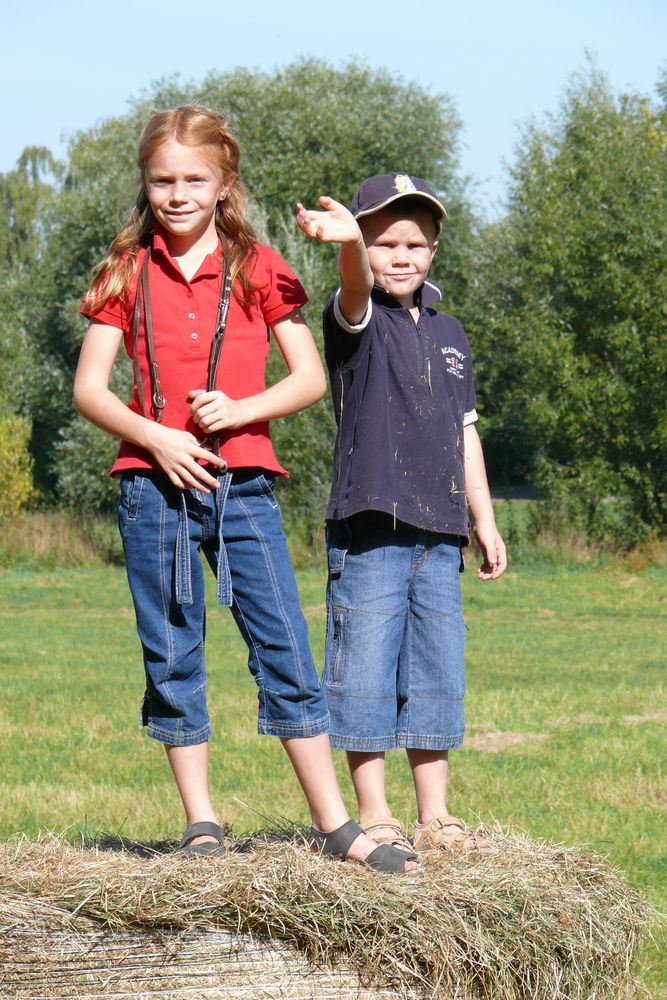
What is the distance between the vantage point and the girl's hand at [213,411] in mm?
3369

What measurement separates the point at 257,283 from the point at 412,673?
4.15 feet

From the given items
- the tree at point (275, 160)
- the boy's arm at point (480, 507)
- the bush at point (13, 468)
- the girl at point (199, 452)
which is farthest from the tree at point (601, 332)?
the girl at point (199, 452)

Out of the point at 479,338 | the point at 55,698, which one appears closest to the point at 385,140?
the point at 479,338

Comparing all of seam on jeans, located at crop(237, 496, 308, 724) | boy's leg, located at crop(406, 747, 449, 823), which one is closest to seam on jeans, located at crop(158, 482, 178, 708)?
seam on jeans, located at crop(237, 496, 308, 724)

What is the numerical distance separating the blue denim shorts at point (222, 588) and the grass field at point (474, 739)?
0.53 meters

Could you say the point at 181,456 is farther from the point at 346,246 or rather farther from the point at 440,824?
the point at 440,824

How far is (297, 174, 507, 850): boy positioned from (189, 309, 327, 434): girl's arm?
0.20 meters

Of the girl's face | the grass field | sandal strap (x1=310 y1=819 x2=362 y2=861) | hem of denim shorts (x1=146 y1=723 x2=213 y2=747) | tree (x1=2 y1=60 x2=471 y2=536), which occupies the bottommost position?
the grass field

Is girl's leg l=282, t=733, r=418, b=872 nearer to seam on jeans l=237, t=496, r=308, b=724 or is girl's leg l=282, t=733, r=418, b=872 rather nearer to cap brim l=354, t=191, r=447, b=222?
seam on jeans l=237, t=496, r=308, b=724

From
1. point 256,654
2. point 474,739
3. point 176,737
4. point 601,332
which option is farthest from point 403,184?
point 601,332

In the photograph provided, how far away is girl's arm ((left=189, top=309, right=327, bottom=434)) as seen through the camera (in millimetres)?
3383

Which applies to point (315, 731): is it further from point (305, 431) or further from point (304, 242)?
point (304, 242)

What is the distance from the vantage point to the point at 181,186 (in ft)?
11.7

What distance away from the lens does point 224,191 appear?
3666 mm
